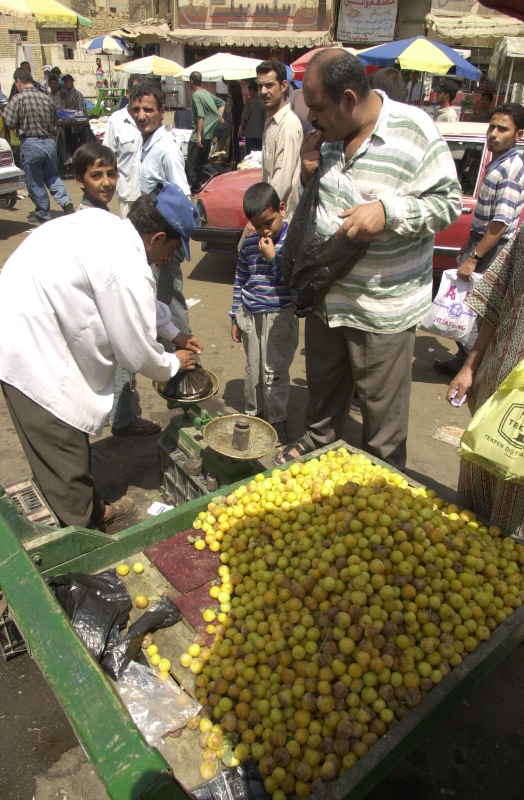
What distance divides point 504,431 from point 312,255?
1.37 m

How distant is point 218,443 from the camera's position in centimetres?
310

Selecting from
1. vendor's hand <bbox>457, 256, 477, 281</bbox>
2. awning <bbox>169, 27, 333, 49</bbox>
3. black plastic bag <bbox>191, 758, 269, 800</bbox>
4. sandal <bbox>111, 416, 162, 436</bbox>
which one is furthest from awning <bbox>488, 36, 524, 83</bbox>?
black plastic bag <bbox>191, 758, 269, 800</bbox>

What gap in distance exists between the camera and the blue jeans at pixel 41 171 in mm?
9219

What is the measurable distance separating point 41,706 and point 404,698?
65.9 inches

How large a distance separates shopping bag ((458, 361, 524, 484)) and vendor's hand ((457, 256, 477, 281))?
3.03 meters

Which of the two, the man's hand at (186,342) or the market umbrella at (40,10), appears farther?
the market umbrella at (40,10)

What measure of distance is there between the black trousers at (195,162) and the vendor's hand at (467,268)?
8.31m

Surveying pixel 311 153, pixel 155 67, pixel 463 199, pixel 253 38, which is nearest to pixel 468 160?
pixel 463 199

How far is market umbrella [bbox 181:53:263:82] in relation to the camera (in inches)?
551

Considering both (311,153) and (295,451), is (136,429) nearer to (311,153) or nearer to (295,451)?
(295,451)

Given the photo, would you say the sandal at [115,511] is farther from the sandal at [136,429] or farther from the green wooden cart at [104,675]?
the green wooden cart at [104,675]

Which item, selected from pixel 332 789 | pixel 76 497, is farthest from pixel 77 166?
pixel 332 789

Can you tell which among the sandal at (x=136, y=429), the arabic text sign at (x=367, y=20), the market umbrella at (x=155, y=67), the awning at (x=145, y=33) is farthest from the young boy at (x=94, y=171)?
the awning at (x=145, y=33)

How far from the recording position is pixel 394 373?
3.09 meters
